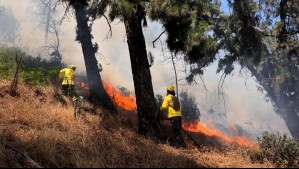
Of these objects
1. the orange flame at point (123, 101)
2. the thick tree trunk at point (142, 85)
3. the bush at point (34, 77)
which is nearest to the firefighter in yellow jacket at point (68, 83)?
the bush at point (34, 77)

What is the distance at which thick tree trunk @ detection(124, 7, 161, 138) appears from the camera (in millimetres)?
8781

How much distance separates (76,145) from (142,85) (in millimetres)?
2949

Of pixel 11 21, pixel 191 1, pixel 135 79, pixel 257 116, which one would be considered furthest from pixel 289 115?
pixel 11 21

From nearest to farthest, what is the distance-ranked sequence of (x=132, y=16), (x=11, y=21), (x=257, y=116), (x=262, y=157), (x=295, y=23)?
(x=262, y=157) → (x=132, y=16) → (x=295, y=23) → (x=11, y=21) → (x=257, y=116)

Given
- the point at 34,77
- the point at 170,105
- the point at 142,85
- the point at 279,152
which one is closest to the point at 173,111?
the point at 170,105

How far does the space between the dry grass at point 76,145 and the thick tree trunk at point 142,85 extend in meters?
0.41

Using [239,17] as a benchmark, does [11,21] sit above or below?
above

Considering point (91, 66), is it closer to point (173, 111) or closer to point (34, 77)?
point (34, 77)

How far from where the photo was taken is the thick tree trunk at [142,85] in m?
8.78

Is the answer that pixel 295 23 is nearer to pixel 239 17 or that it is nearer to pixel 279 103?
pixel 239 17

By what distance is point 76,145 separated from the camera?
6289 millimetres

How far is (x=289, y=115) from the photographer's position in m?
21.4

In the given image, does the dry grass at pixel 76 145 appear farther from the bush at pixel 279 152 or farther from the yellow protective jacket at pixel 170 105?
the yellow protective jacket at pixel 170 105

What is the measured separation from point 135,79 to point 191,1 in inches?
120
